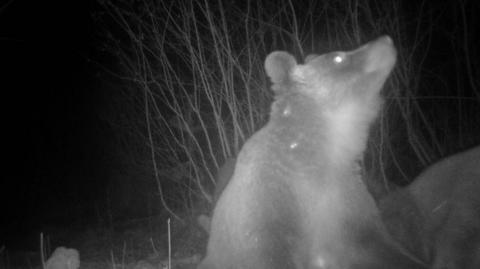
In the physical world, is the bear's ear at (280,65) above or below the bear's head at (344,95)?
above

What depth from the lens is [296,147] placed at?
5352mm

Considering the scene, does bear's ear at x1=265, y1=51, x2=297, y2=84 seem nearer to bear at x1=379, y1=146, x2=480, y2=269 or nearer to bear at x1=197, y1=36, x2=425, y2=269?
bear at x1=197, y1=36, x2=425, y2=269

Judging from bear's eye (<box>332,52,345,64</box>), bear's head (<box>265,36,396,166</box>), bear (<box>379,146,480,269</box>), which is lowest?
bear (<box>379,146,480,269</box>)

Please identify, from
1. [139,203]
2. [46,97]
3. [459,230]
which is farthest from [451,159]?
[46,97]

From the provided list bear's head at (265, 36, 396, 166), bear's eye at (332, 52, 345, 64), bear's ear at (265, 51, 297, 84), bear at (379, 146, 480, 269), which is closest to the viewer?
bear at (379, 146, 480, 269)

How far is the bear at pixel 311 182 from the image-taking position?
4.86 meters

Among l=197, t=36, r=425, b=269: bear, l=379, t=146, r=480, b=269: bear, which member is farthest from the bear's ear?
l=379, t=146, r=480, b=269: bear

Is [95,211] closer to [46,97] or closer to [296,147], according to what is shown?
[46,97]

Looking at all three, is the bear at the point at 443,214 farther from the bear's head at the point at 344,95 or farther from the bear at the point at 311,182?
the bear's head at the point at 344,95

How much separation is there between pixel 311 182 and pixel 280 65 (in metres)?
1.65

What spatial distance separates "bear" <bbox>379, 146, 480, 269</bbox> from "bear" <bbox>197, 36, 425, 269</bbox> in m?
0.48

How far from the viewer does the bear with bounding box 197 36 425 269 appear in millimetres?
4859

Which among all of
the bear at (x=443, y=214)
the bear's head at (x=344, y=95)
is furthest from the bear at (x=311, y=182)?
the bear at (x=443, y=214)

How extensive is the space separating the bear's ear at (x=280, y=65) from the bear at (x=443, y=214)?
2.41 metres
